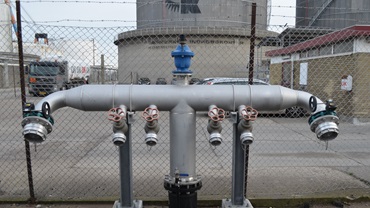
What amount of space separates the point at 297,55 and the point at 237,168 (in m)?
13.2

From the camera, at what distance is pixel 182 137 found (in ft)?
10.6

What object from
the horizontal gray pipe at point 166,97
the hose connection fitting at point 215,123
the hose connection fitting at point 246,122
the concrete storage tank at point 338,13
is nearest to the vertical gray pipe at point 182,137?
the horizontal gray pipe at point 166,97

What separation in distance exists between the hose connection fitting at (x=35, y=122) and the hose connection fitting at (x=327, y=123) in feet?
8.16

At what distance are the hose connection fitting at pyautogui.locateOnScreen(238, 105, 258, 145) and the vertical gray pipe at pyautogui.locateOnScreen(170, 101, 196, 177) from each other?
0.47m

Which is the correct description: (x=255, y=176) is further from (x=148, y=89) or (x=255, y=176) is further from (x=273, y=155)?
(x=148, y=89)

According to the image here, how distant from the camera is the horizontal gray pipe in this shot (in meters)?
3.21

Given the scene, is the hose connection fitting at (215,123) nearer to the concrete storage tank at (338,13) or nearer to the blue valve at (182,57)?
the blue valve at (182,57)

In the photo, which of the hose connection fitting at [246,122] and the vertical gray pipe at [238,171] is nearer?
the hose connection fitting at [246,122]

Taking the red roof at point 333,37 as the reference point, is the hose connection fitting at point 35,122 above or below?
below

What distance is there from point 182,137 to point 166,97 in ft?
1.36

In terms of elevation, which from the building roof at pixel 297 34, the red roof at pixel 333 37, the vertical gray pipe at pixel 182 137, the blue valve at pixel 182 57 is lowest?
the vertical gray pipe at pixel 182 137

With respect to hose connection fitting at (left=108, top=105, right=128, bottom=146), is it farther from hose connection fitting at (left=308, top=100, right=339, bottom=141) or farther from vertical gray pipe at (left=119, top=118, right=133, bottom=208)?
hose connection fitting at (left=308, top=100, right=339, bottom=141)

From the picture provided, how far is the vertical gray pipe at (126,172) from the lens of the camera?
11.5ft

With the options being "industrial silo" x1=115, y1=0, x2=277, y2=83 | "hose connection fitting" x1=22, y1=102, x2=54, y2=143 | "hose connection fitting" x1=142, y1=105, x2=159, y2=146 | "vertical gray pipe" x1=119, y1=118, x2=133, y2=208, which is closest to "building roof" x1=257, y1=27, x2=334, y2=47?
"vertical gray pipe" x1=119, y1=118, x2=133, y2=208
